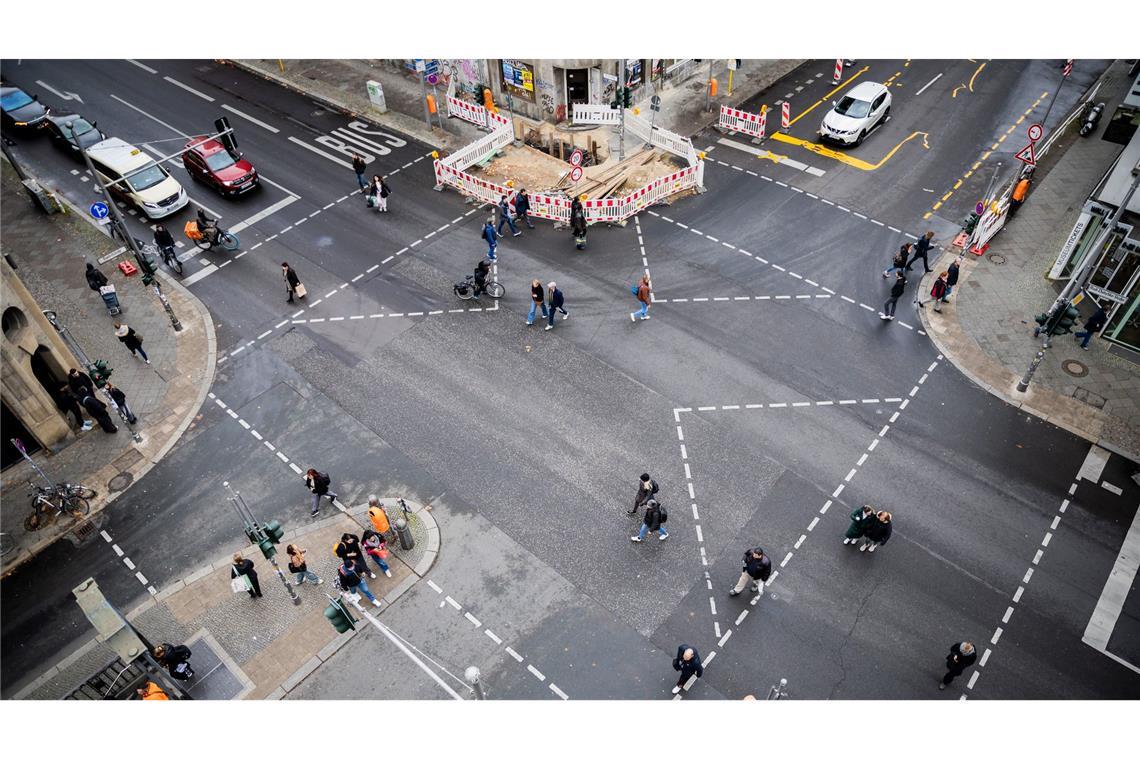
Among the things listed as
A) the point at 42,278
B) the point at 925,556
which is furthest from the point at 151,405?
the point at 925,556

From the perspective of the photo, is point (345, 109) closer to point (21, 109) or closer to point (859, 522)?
A: point (21, 109)

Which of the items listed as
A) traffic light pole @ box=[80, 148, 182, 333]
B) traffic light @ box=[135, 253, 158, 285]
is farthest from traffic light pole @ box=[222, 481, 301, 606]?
traffic light @ box=[135, 253, 158, 285]

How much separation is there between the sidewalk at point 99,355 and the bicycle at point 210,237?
1.85 metres

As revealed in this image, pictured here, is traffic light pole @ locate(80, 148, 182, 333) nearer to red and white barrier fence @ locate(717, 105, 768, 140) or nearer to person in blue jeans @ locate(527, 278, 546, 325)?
person in blue jeans @ locate(527, 278, 546, 325)

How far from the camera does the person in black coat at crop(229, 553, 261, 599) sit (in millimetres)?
15828

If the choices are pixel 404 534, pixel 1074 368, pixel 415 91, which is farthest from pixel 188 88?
pixel 1074 368

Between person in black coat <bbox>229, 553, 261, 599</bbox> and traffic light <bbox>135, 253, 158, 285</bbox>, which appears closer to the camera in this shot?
person in black coat <bbox>229, 553, 261, 599</bbox>

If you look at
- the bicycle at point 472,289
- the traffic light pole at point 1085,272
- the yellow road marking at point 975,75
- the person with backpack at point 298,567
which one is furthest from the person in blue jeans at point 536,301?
the yellow road marking at point 975,75

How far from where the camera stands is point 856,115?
98.5 ft

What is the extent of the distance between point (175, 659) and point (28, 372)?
8847mm

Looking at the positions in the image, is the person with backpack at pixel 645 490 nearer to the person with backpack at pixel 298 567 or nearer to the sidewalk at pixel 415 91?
the person with backpack at pixel 298 567

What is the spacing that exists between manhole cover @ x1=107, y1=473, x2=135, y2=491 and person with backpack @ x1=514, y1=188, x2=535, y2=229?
14211 mm

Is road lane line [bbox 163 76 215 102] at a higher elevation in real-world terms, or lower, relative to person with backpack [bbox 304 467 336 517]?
higher

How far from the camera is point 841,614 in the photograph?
15.9 metres
